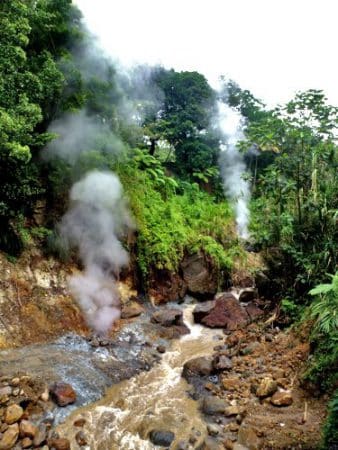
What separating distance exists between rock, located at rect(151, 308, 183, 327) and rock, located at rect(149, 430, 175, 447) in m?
4.06

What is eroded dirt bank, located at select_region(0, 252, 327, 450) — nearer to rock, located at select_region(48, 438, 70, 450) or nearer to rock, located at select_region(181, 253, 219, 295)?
rock, located at select_region(48, 438, 70, 450)

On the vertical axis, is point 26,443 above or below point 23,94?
below

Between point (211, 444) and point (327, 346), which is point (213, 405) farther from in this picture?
point (327, 346)

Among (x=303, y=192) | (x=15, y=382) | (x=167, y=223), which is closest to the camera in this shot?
(x=15, y=382)

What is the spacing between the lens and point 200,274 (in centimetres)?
1177

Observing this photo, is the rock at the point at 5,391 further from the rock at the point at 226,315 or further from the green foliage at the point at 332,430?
the rock at the point at 226,315

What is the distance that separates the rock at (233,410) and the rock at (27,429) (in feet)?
9.80

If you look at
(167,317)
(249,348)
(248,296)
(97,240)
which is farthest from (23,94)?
(248,296)

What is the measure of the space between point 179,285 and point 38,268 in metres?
5.09

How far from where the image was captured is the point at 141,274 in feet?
34.5

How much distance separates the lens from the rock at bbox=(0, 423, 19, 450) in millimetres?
4410

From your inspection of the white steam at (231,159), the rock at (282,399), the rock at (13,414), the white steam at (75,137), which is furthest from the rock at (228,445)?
the white steam at (231,159)

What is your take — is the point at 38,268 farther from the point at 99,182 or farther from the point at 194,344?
the point at 194,344

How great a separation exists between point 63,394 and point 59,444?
3.12 feet
